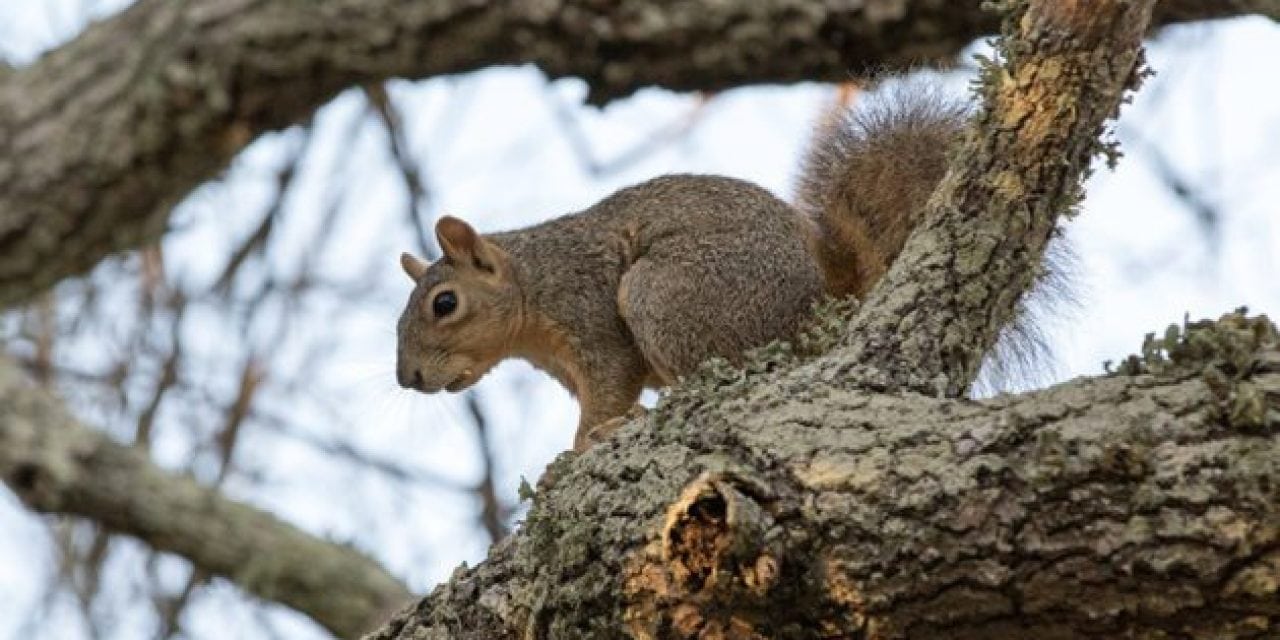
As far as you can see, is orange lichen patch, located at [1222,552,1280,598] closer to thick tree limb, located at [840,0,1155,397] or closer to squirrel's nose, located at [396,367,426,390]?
thick tree limb, located at [840,0,1155,397]

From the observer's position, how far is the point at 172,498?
3486mm

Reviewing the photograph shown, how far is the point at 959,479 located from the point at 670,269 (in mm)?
1379

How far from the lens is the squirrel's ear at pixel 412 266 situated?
365cm

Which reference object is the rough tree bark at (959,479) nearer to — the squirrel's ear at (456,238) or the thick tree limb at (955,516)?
the thick tree limb at (955,516)

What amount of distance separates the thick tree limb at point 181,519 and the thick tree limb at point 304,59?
12.5 inches

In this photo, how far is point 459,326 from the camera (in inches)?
130

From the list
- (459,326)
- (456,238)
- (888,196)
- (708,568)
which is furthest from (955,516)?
(456,238)

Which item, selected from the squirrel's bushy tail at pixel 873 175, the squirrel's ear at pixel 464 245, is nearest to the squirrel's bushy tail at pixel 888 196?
the squirrel's bushy tail at pixel 873 175

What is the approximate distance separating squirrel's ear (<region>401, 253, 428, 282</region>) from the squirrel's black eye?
0.28 meters

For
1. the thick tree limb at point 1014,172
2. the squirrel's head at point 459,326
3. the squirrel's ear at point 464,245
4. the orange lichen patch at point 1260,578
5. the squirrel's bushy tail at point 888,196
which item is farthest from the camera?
the squirrel's ear at point 464,245

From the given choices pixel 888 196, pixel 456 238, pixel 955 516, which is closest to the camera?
pixel 955 516

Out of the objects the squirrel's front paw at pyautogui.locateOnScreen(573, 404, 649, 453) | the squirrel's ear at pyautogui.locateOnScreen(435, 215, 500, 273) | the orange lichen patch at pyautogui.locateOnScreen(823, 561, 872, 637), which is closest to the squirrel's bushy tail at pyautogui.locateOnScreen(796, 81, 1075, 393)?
the squirrel's front paw at pyautogui.locateOnScreen(573, 404, 649, 453)

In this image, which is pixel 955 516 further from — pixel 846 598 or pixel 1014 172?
pixel 1014 172

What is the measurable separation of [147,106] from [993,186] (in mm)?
1911
